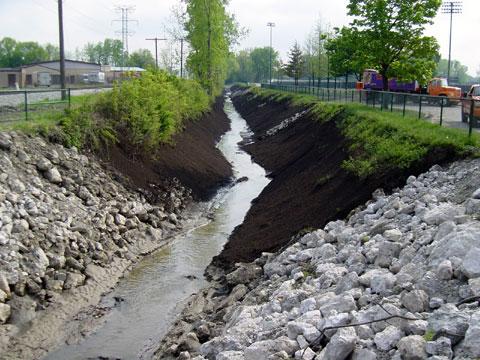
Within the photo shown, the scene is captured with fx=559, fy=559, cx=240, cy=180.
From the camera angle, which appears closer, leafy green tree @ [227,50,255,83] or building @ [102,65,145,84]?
building @ [102,65,145,84]

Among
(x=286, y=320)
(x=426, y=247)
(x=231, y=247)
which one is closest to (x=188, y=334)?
(x=286, y=320)

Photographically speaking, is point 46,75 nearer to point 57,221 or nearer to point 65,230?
point 57,221

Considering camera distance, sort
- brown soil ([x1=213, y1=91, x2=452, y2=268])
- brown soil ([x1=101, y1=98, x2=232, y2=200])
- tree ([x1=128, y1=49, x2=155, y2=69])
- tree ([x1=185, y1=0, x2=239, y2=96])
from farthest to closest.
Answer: tree ([x1=128, y1=49, x2=155, y2=69]), tree ([x1=185, y1=0, x2=239, y2=96]), brown soil ([x1=101, y1=98, x2=232, y2=200]), brown soil ([x1=213, y1=91, x2=452, y2=268])

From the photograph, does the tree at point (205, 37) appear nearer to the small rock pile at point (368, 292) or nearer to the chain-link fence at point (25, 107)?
the chain-link fence at point (25, 107)

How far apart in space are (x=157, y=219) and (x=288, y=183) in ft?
18.6

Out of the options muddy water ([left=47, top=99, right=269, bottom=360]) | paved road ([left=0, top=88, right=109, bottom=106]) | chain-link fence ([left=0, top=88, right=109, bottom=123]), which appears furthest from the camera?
paved road ([left=0, top=88, right=109, bottom=106])

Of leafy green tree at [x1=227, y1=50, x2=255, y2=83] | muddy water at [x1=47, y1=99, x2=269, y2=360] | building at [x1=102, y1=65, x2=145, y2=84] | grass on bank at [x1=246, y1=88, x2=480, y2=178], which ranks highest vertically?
leafy green tree at [x1=227, y1=50, x2=255, y2=83]

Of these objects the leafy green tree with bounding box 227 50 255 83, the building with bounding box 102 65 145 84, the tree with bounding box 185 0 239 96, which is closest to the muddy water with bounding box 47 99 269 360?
the building with bounding box 102 65 145 84

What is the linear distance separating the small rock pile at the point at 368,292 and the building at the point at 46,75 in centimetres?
6319

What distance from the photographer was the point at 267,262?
12.5 metres

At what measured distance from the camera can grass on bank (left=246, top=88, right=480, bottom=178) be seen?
13953mm

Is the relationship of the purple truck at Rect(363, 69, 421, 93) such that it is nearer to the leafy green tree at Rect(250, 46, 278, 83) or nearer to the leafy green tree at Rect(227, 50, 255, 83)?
the leafy green tree at Rect(250, 46, 278, 83)

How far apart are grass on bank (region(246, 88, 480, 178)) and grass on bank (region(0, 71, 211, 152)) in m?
7.72

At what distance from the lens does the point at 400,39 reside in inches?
1153
